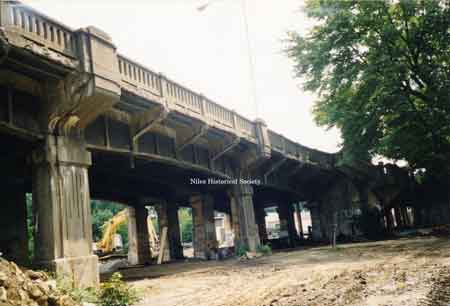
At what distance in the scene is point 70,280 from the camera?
8578 mm

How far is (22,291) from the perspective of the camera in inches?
213

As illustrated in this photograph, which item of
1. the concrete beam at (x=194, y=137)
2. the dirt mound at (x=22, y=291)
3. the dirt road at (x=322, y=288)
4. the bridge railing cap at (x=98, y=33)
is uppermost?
the bridge railing cap at (x=98, y=33)

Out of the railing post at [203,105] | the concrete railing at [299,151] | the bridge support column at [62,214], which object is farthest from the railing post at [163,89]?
the concrete railing at [299,151]

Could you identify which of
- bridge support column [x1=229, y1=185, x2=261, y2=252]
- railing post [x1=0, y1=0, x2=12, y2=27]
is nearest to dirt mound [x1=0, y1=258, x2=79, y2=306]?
railing post [x1=0, y1=0, x2=12, y2=27]

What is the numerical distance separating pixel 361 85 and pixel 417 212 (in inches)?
756

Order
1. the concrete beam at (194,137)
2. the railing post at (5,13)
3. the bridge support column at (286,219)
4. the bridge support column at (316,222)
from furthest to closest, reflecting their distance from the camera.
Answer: the bridge support column at (286,219) → the bridge support column at (316,222) → the concrete beam at (194,137) → the railing post at (5,13)

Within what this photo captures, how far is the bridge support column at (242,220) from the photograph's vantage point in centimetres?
1975

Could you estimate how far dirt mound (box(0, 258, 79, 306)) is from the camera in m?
5.14

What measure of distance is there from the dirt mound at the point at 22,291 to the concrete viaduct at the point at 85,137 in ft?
10.1

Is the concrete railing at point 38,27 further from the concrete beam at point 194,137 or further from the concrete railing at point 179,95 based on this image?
the concrete beam at point 194,137

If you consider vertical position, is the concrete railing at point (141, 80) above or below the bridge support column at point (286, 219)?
above

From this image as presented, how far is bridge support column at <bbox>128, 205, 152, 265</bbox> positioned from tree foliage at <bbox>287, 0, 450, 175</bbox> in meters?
11.6

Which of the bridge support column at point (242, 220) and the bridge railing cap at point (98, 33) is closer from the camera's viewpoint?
the bridge railing cap at point (98, 33)

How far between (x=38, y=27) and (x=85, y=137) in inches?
125
